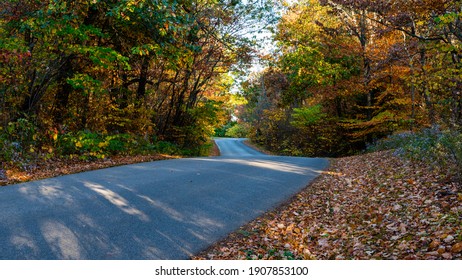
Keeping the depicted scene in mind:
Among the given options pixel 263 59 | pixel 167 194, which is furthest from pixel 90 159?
pixel 263 59

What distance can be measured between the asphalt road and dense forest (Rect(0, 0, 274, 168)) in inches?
135

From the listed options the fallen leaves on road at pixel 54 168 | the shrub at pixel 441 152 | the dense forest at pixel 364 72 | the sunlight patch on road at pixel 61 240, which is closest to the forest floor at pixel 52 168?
the fallen leaves on road at pixel 54 168

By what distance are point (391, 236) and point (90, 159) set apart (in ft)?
32.9

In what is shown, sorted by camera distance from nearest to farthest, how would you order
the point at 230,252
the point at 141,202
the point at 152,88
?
1. the point at 230,252
2. the point at 141,202
3. the point at 152,88

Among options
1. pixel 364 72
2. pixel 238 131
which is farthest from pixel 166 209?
pixel 238 131

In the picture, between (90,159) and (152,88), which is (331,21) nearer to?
(152,88)

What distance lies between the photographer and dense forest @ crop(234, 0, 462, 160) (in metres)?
11.6

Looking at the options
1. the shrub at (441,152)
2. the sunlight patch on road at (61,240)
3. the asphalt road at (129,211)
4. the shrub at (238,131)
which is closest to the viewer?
the sunlight patch on road at (61,240)

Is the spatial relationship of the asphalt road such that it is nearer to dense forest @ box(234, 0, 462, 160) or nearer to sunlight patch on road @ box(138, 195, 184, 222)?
sunlight patch on road @ box(138, 195, 184, 222)

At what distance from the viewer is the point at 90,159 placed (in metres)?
11.8

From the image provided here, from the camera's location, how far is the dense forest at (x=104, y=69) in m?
10.1

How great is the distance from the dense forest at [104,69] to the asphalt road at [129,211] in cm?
342

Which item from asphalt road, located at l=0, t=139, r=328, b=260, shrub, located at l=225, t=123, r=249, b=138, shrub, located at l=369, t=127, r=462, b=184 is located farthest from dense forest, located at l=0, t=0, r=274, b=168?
shrub, located at l=225, t=123, r=249, b=138

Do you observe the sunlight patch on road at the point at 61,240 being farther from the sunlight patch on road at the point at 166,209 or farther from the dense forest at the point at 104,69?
the dense forest at the point at 104,69
